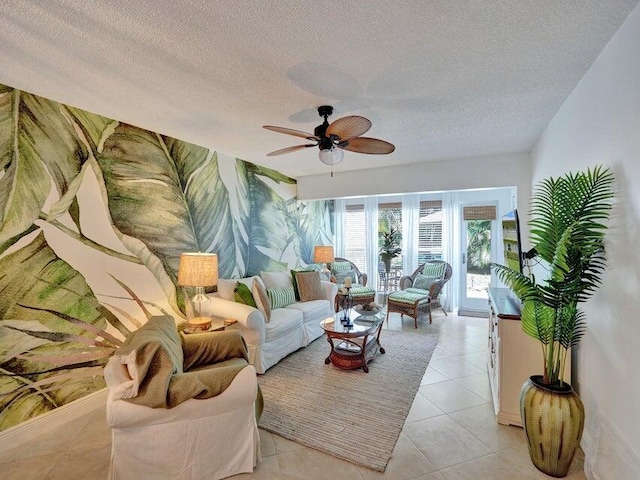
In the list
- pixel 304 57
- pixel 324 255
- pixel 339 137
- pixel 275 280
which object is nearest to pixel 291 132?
pixel 339 137

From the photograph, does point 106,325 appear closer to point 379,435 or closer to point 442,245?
point 379,435

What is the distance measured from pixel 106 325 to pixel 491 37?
11.6 ft

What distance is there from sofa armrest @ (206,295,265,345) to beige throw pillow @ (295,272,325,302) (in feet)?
4.23

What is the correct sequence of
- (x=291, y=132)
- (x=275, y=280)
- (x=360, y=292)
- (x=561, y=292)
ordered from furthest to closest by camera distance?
(x=360, y=292), (x=275, y=280), (x=291, y=132), (x=561, y=292)

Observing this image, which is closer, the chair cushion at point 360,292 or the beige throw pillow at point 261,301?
the beige throw pillow at point 261,301

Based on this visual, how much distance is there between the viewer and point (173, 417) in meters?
1.70

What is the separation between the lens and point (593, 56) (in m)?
1.86

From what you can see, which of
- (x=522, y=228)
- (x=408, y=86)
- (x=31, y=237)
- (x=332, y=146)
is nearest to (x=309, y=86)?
(x=332, y=146)

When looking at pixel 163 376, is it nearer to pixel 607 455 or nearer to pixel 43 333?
pixel 43 333

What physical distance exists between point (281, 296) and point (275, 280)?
31 cm

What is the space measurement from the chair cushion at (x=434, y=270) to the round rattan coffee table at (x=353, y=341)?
2.39 m

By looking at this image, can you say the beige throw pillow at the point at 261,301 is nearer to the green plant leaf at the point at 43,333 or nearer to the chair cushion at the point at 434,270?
the green plant leaf at the point at 43,333

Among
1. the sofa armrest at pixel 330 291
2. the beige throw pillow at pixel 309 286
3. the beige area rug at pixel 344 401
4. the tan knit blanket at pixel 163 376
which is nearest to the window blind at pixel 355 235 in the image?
the sofa armrest at pixel 330 291

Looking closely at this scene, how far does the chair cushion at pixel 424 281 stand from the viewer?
5.58 m
